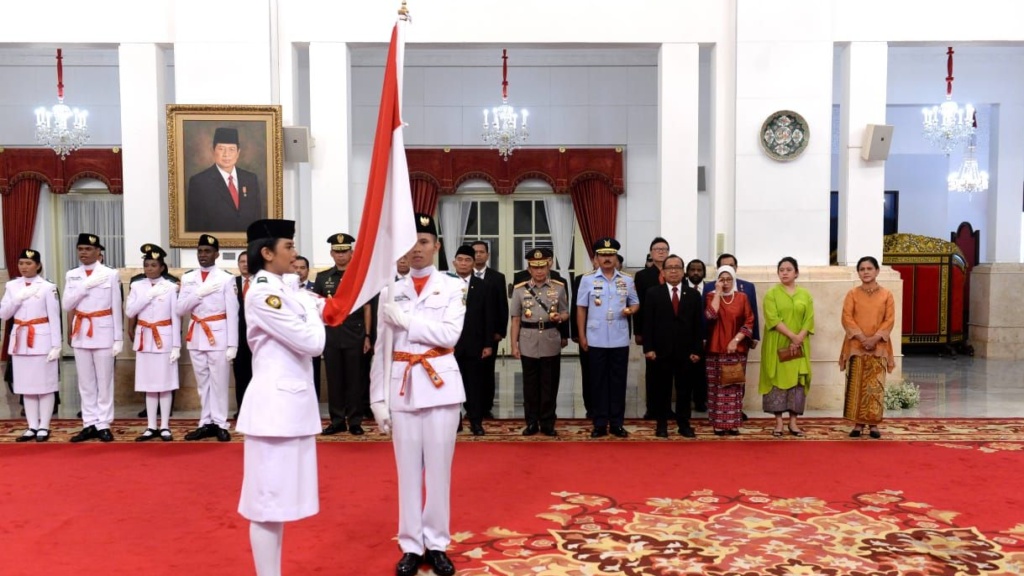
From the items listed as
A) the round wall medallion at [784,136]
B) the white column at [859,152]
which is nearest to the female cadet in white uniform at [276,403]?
the round wall medallion at [784,136]

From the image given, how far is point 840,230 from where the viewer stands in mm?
7973

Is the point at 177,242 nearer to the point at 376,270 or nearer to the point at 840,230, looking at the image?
the point at 376,270

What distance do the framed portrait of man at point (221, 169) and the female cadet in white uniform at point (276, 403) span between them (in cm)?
467

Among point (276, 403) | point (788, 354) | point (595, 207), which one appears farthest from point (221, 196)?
point (595, 207)

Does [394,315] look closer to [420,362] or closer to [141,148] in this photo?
[420,362]

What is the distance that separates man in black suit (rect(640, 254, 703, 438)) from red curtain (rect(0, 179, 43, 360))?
9560 millimetres

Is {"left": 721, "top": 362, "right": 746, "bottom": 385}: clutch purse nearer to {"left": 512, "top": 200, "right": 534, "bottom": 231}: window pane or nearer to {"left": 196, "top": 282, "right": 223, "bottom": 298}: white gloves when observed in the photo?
{"left": 196, "top": 282, "right": 223, "bottom": 298}: white gloves

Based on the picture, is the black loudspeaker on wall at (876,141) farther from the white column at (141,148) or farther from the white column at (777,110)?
the white column at (141,148)

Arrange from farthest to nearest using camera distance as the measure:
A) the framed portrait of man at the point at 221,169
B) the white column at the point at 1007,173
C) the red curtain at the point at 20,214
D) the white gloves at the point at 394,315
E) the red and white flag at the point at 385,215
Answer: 1. the white column at the point at 1007,173
2. the red curtain at the point at 20,214
3. the framed portrait of man at the point at 221,169
4. the white gloves at the point at 394,315
5. the red and white flag at the point at 385,215

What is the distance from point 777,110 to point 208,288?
5323 mm

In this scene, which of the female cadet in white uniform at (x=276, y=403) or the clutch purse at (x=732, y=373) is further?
the clutch purse at (x=732, y=373)

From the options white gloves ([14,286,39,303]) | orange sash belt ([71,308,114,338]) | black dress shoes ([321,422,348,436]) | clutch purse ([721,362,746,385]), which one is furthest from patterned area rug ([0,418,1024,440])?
white gloves ([14,286,39,303])

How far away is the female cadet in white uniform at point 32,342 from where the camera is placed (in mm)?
6195

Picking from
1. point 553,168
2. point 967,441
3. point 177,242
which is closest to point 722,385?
point 967,441
